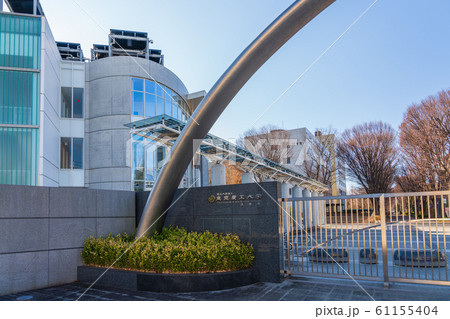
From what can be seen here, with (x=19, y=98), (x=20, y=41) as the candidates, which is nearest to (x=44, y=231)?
(x=19, y=98)

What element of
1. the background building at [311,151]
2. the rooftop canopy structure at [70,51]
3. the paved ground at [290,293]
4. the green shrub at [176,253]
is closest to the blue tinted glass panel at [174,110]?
the rooftop canopy structure at [70,51]

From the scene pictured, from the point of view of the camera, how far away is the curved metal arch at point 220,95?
8336mm

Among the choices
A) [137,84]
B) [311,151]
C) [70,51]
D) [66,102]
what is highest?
[70,51]

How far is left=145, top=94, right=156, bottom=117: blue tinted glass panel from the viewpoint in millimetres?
23108

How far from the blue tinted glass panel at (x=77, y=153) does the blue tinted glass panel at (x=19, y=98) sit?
164 inches

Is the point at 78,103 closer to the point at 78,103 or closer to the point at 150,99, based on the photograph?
the point at 78,103

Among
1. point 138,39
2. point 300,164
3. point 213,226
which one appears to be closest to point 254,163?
point 213,226

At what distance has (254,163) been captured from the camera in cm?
2250

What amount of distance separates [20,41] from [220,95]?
1521 cm

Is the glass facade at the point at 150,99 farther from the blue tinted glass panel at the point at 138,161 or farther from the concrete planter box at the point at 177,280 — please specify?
the concrete planter box at the point at 177,280

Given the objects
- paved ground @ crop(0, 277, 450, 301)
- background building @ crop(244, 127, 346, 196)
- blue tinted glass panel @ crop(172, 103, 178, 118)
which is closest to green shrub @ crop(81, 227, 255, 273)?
paved ground @ crop(0, 277, 450, 301)

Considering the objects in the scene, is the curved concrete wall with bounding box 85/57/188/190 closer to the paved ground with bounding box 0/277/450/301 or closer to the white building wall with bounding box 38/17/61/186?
the white building wall with bounding box 38/17/61/186

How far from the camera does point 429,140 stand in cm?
2745
